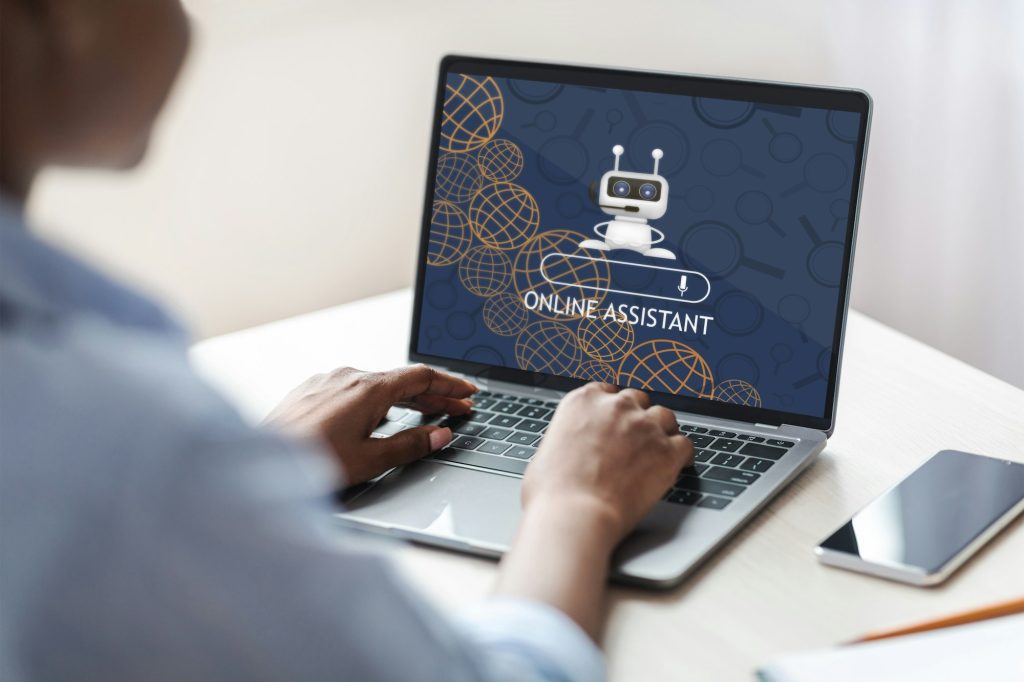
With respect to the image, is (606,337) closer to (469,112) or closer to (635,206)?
(635,206)

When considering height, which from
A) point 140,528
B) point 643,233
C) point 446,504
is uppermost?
point 643,233

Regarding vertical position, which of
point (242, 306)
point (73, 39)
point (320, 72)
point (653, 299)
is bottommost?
point (242, 306)

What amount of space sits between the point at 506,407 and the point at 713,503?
27 centimetres

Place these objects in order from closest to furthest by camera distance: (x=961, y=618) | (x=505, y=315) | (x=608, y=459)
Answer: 1. (x=961, y=618)
2. (x=608, y=459)
3. (x=505, y=315)

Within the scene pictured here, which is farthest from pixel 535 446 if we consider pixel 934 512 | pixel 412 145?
pixel 412 145

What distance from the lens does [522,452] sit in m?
0.97

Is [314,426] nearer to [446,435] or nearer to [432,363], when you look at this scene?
[446,435]

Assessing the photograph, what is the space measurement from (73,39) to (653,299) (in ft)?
2.19

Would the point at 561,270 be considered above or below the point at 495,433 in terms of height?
above

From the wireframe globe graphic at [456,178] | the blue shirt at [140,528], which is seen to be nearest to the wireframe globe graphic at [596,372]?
the wireframe globe graphic at [456,178]

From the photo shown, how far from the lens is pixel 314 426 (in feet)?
3.11

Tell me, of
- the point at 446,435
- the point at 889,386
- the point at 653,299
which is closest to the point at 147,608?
the point at 446,435

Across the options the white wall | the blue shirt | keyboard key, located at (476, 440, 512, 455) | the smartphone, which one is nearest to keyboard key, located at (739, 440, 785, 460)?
the smartphone

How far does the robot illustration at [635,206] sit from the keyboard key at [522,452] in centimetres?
23
